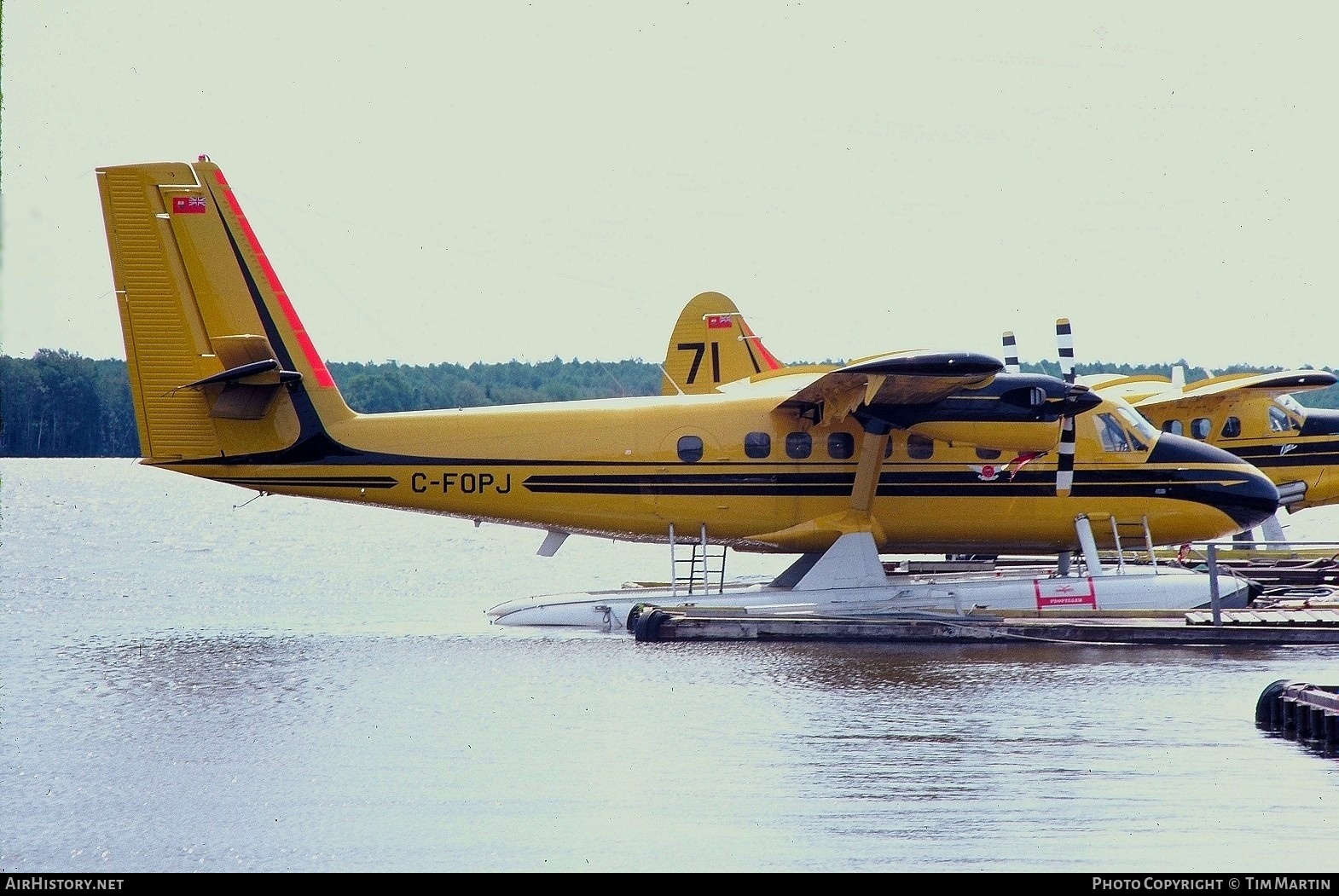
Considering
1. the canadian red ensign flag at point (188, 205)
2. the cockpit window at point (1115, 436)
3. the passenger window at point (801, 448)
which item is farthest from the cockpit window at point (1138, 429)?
the canadian red ensign flag at point (188, 205)

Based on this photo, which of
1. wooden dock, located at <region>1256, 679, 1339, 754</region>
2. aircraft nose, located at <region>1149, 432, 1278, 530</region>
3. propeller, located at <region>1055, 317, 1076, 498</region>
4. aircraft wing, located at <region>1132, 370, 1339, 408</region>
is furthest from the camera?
aircraft wing, located at <region>1132, 370, 1339, 408</region>

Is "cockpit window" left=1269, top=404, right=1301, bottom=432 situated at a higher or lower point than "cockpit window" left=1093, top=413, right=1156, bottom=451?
higher

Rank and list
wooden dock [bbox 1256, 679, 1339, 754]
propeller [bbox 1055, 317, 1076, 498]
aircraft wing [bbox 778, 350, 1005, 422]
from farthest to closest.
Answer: propeller [bbox 1055, 317, 1076, 498] < aircraft wing [bbox 778, 350, 1005, 422] < wooden dock [bbox 1256, 679, 1339, 754]

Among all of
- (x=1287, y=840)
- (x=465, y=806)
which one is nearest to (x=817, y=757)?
(x=465, y=806)

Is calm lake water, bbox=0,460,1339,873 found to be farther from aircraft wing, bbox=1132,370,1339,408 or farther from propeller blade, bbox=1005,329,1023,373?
aircraft wing, bbox=1132,370,1339,408

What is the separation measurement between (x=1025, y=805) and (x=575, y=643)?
941 centimetres

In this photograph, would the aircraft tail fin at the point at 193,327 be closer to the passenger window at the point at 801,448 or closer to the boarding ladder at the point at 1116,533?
the passenger window at the point at 801,448

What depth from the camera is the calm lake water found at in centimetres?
925

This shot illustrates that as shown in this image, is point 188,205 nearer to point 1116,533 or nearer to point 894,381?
point 894,381

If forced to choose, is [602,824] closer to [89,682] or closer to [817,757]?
[817,757]

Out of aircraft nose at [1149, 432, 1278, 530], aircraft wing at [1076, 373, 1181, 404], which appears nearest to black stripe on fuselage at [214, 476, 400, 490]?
aircraft nose at [1149, 432, 1278, 530]

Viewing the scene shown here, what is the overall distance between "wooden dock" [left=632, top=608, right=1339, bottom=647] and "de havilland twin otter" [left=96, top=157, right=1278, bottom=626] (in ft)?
3.65

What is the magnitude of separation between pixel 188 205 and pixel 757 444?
300 inches

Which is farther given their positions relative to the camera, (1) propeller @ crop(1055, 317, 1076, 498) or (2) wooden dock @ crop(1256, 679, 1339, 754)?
(1) propeller @ crop(1055, 317, 1076, 498)
